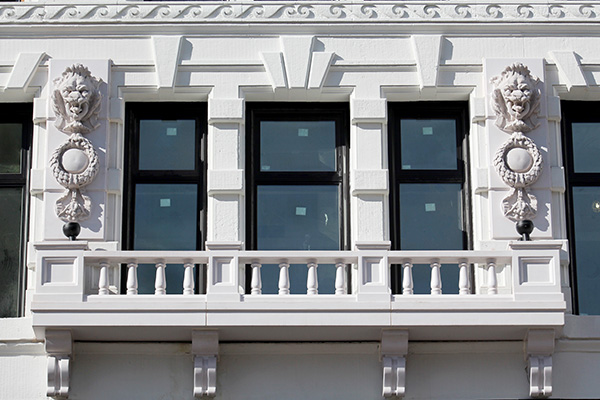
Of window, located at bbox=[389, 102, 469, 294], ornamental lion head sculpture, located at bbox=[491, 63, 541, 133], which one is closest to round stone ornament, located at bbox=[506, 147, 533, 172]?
ornamental lion head sculpture, located at bbox=[491, 63, 541, 133]

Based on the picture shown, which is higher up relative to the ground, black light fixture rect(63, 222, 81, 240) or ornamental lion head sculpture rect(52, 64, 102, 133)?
ornamental lion head sculpture rect(52, 64, 102, 133)

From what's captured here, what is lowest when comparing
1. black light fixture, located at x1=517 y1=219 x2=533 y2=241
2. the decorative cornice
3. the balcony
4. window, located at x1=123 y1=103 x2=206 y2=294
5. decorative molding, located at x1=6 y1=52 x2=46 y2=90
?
the balcony

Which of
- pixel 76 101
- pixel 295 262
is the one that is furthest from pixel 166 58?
pixel 295 262

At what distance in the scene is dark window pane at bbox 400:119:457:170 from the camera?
19562 mm

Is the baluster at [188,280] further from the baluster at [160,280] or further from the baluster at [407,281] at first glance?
the baluster at [407,281]

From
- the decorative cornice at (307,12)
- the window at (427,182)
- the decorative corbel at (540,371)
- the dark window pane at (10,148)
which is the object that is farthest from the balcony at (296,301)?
the decorative cornice at (307,12)

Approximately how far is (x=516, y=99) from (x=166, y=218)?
511cm

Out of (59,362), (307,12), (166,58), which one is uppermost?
(307,12)

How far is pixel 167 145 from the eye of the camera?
19.6 metres

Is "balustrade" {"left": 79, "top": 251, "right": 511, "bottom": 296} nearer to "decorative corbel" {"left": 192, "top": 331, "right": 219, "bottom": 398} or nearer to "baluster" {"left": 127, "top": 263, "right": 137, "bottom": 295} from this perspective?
"baluster" {"left": 127, "top": 263, "right": 137, "bottom": 295}

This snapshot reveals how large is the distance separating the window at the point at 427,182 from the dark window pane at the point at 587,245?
5.20ft

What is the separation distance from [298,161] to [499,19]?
3.48 m

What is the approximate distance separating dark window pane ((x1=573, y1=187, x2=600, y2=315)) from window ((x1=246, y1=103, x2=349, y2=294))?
3.25 metres

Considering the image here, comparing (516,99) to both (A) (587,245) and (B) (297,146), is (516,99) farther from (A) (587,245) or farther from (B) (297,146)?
(B) (297,146)
